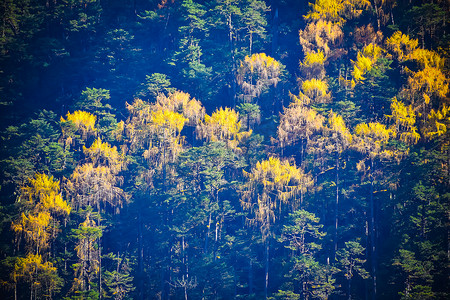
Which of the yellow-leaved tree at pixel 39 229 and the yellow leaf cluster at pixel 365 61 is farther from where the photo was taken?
the yellow leaf cluster at pixel 365 61

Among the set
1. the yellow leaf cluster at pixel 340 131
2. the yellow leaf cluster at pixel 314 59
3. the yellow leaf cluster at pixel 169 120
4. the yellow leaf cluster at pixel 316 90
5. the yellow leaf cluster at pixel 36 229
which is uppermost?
the yellow leaf cluster at pixel 314 59

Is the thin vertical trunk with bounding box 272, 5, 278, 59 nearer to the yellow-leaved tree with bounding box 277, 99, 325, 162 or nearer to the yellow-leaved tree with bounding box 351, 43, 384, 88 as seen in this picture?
the yellow-leaved tree with bounding box 351, 43, 384, 88

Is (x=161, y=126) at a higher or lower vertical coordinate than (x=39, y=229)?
higher

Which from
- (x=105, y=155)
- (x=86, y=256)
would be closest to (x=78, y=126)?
(x=105, y=155)

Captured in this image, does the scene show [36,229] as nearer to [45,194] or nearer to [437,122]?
[45,194]

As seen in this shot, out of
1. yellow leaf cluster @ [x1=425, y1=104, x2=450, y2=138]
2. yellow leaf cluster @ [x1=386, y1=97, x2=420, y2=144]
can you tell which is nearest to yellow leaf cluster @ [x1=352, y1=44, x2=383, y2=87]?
yellow leaf cluster @ [x1=386, y1=97, x2=420, y2=144]

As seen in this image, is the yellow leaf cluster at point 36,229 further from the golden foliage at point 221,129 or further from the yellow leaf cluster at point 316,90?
the yellow leaf cluster at point 316,90

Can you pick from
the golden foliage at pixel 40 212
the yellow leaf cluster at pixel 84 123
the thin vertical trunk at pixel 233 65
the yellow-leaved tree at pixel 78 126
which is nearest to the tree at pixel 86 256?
the golden foliage at pixel 40 212

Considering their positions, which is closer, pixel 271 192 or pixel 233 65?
pixel 271 192

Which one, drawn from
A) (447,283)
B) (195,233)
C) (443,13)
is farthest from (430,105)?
(195,233)
